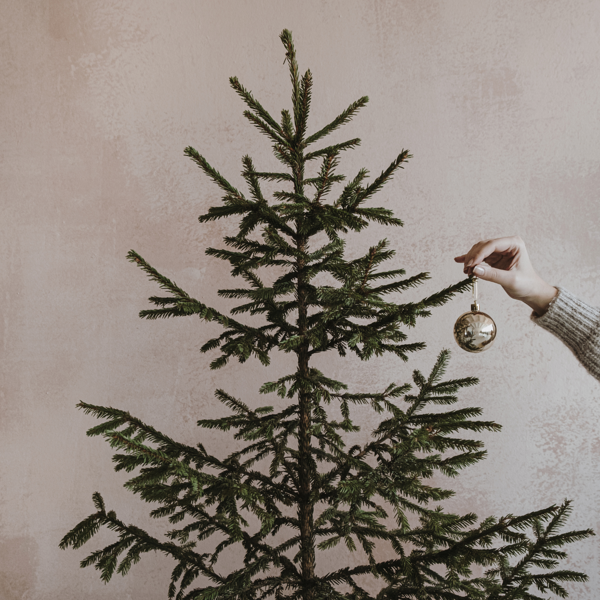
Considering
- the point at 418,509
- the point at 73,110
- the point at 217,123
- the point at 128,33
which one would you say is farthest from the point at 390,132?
the point at 418,509

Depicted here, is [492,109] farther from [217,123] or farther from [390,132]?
[217,123]

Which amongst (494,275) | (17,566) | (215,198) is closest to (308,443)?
(494,275)

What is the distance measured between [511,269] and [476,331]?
239mm

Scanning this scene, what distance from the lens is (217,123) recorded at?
75.8 inches

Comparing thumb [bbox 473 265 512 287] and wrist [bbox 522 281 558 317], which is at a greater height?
thumb [bbox 473 265 512 287]

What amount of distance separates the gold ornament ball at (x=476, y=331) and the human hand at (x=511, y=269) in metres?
0.10

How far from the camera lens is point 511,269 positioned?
1212 millimetres

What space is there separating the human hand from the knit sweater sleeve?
26mm

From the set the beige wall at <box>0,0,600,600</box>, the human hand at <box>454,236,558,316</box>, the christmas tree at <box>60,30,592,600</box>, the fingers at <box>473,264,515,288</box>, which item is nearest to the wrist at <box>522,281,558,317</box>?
the human hand at <box>454,236,558,316</box>

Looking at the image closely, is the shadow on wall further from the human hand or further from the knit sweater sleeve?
the knit sweater sleeve

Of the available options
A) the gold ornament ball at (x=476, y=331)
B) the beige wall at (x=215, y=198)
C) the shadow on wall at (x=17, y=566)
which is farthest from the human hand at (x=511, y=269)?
the shadow on wall at (x=17, y=566)

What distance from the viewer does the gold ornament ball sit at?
3.57 feet

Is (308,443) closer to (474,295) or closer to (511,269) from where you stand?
(474,295)

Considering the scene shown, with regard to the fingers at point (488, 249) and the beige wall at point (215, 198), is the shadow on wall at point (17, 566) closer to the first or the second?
the beige wall at point (215, 198)
